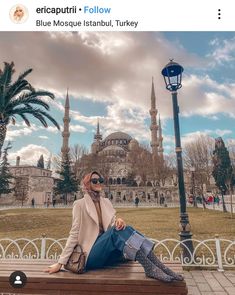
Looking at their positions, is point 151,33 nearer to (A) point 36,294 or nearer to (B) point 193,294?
(A) point 36,294

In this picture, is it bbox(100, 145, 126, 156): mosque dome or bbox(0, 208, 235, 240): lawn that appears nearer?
bbox(0, 208, 235, 240): lawn

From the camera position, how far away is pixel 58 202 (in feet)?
138

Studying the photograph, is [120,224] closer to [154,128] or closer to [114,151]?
[154,128]

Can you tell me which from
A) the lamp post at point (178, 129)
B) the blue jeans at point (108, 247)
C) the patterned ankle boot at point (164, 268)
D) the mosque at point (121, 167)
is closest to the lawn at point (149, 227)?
the lamp post at point (178, 129)

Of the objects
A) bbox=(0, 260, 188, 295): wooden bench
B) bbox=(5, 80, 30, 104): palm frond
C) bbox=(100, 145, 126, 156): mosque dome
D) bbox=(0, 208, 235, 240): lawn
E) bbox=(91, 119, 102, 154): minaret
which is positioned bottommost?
bbox=(0, 208, 235, 240): lawn

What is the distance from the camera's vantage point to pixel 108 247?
257 centimetres

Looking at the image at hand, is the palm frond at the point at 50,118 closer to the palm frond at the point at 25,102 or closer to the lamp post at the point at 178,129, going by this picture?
the palm frond at the point at 25,102

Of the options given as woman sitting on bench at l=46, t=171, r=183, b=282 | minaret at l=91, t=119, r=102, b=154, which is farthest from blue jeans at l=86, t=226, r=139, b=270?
minaret at l=91, t=119, r=102, b=154

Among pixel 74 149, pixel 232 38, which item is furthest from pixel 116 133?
pixel 232 38
